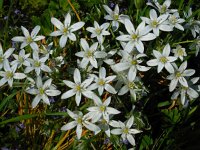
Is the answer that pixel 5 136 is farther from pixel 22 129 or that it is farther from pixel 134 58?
pixel 134 58

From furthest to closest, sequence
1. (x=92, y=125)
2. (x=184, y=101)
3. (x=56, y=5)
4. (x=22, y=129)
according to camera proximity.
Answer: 1. (x=56, y=5)
2. (x=22, y=129)
3. (x=184, y=101)
4. (x=92, y=125)

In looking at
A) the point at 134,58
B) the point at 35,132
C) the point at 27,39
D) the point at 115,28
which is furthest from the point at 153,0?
the point at 35,132

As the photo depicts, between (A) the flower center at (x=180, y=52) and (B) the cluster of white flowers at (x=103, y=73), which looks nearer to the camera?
(B) the cluster of white flowers at (x=103, y=73)

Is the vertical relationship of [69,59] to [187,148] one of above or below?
above

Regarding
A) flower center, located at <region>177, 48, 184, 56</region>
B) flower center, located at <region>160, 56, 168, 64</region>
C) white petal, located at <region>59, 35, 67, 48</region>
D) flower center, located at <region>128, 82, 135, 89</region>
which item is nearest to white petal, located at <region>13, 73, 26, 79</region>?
white petal, located at <region>59, 35, 67, 48</region>

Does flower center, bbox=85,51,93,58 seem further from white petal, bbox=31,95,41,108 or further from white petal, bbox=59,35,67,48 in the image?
white petal, bbox=31,95,41,108

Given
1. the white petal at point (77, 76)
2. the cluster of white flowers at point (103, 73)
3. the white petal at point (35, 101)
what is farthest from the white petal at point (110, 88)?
the white petal at point (35, 101)

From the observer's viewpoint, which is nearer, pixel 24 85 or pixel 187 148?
pixel 24 85

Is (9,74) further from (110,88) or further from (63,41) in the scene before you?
(110,88)

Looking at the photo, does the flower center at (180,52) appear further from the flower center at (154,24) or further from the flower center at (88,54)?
the flower center at (88,54)

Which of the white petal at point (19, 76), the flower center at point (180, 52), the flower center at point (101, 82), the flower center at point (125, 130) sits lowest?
the flower center at point (125, 130)

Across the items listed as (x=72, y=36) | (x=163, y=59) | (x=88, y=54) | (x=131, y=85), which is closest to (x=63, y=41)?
(x=72, y=36)
